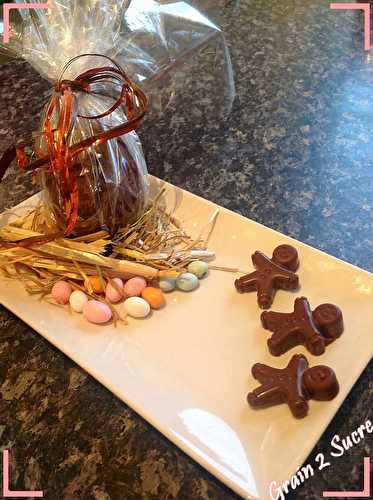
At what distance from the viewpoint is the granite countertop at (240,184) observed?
23.6 inches

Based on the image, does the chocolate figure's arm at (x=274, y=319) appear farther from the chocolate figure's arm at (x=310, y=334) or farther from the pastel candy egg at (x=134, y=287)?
the pastel candy egg at (x=134, y=287)

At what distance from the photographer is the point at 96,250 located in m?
0.77

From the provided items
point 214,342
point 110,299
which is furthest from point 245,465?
point 110,299

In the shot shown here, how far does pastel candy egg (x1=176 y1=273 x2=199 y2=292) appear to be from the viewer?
75 cm

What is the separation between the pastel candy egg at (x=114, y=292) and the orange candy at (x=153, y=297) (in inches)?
1.4

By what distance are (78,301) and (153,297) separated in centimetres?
11

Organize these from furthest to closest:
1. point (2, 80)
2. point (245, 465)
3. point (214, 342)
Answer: point (2, 80) → point (214, 342) → point (245, 465)

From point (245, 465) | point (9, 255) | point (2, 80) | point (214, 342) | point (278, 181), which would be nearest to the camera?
point (245, 465)

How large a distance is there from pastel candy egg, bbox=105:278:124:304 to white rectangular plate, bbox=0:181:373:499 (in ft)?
0.15

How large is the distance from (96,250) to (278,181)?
0.38 meters

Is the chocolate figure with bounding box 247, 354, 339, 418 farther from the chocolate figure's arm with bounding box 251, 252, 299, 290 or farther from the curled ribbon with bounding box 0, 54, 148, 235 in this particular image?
the curled ribbon with bounding box 0, 54, 148, 235

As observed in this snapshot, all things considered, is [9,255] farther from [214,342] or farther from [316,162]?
[316,162]


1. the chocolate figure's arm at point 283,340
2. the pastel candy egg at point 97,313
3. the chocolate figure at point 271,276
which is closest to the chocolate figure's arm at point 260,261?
the chocolate figure at point 271,276

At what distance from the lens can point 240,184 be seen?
3.16 feet
